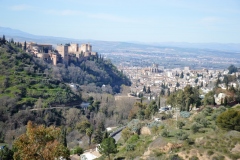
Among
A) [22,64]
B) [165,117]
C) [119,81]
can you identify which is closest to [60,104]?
[22,64]

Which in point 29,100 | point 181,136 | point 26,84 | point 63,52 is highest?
point 63,52

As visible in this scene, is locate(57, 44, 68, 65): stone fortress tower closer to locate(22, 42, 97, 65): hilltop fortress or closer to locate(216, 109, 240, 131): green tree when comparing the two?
locate(22, 42, 97, 65): hilltop fortress

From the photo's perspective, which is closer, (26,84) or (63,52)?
(26,84)

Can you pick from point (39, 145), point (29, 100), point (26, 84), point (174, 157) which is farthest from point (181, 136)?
point (26, 84)

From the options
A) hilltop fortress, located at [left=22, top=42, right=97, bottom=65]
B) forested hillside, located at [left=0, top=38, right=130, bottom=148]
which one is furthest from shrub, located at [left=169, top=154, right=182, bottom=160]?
hilltop fortress, located at [left=22, top=42, right=97, bottom=65]

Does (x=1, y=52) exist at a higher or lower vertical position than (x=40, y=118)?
higher

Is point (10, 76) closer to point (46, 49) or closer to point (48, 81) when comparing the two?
point (48, 81)

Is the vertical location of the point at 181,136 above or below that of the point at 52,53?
below

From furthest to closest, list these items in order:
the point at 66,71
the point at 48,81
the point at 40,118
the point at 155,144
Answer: the point at 66,71 → the point at 48,81 → the point at 40,118 → the point at 155,144

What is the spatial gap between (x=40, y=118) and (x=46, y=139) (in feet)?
79.8

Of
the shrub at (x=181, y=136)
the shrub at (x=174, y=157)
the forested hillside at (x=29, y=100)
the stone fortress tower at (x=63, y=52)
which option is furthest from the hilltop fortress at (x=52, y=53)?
the shrub at (x=174, y=157)

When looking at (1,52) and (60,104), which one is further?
(1,52)

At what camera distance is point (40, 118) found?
3425cm

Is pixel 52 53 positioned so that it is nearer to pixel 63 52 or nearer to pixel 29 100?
pixel 63 52
